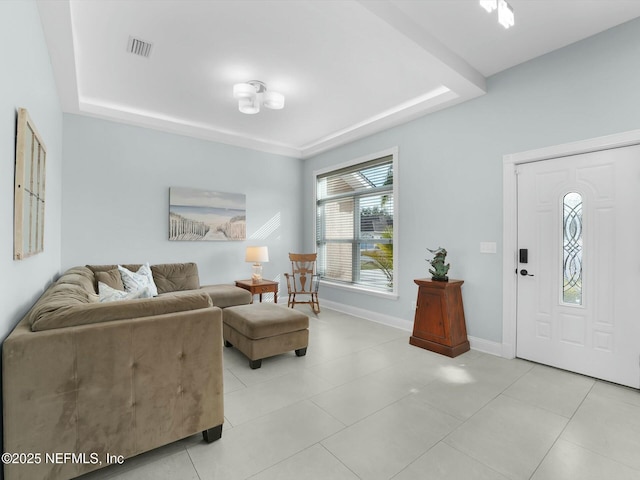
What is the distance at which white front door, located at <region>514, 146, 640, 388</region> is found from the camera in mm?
2564

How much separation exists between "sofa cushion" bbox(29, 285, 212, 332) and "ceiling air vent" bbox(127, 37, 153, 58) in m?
2.28

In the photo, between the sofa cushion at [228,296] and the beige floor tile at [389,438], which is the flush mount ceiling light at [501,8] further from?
the sofa cushion at [228,296]

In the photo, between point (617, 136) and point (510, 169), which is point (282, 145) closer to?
point (510, 169)

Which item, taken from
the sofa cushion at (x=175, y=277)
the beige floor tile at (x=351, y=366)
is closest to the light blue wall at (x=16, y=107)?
the sofa cushion at (x=175, y=277)

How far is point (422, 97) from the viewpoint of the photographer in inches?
152

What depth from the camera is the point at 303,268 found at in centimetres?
559

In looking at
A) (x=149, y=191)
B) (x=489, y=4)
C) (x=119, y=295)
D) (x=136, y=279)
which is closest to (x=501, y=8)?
(x=489, y=4)

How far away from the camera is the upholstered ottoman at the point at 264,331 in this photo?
9.77 feet

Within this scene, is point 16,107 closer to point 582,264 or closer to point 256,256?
point 256,256

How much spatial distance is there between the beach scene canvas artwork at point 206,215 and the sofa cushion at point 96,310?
9.76 ft

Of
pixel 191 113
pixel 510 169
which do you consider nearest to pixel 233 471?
pixel 510 169

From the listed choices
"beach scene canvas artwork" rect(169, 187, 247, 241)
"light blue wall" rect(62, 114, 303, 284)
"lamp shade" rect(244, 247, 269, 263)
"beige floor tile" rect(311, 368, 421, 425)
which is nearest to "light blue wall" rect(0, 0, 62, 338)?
"light blue wall" rect(62, 114, 303, 284)

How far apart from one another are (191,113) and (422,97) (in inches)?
122

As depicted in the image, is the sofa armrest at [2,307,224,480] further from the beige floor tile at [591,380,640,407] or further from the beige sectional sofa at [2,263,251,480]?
the beige floor tile at [591,380,640,407]
